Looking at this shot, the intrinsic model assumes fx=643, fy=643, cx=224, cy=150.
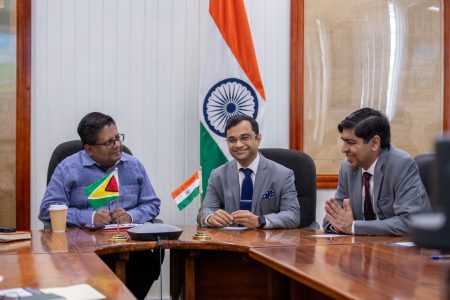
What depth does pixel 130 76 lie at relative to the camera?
4508 millimetres

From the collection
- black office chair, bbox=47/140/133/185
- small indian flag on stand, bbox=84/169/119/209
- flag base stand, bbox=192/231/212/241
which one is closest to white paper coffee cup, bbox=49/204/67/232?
small indian flag on stand, bbox=84/169/119/209

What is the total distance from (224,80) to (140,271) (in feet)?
5.03

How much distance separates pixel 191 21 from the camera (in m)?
4.58

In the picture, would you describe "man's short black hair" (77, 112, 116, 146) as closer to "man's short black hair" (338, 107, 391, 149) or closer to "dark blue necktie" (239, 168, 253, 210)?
"dark blue necktie" (239, 168, 253, 210)

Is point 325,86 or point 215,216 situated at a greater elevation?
point 325,86

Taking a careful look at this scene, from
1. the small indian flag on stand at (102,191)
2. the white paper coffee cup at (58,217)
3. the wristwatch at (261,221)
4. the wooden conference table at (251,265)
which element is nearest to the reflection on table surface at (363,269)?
the wooden conference table at (251,265)

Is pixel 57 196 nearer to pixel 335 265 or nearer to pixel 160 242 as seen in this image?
pixel 160 242

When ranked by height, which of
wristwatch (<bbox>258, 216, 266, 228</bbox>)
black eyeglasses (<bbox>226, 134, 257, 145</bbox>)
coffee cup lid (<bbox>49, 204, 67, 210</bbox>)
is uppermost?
black eyeglasses (<bbox>226, 134, 257, 145</bbox>)

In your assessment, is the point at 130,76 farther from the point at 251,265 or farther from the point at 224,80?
the point at 251,265

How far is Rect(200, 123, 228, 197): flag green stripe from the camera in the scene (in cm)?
443

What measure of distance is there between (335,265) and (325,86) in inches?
111

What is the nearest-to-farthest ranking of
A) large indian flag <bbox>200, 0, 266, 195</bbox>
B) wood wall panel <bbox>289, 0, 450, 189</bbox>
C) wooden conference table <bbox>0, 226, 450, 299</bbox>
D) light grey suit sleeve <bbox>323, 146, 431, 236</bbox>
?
wooden conference table <bbox>0, 226, 450, 299</bbox>, light grey suit sleeve <bbox>323, 146, 431, 236</bbox>, large indian flag <bbox>200, 0, 266, 195</bbox>, wood wall panel <bbox>289, 0, 450, 189</bbox>

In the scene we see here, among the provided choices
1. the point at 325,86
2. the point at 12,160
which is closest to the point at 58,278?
the point at 12,160

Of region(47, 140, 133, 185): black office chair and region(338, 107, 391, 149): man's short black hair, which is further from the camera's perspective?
region(47, 140, 133, 185): black office chair
